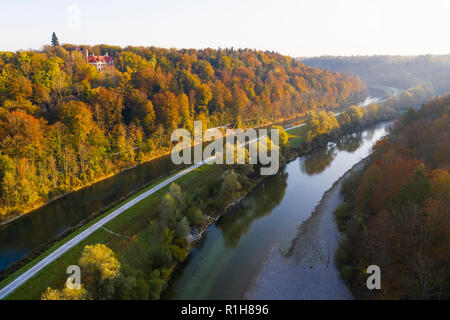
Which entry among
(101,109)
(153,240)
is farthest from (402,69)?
(153,240)

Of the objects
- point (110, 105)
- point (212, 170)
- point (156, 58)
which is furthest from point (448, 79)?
point (110, 105)

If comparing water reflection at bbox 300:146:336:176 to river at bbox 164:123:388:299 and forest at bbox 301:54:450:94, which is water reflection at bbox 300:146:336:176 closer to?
river at bbox 164:123:388:299

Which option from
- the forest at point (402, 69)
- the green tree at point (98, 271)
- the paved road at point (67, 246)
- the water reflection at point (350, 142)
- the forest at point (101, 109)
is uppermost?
the forest at point (402, 69)

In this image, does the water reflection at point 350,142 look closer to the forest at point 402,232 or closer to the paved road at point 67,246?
the forest at point 402,232

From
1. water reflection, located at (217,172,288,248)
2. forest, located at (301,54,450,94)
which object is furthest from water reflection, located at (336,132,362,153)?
forest, located at (301,54,450,94)

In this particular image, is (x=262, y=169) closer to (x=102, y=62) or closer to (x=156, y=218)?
(x=156, y=218)

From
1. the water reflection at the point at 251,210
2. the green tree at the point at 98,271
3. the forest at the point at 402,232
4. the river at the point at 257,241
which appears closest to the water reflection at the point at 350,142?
the river at the point at 257,241
